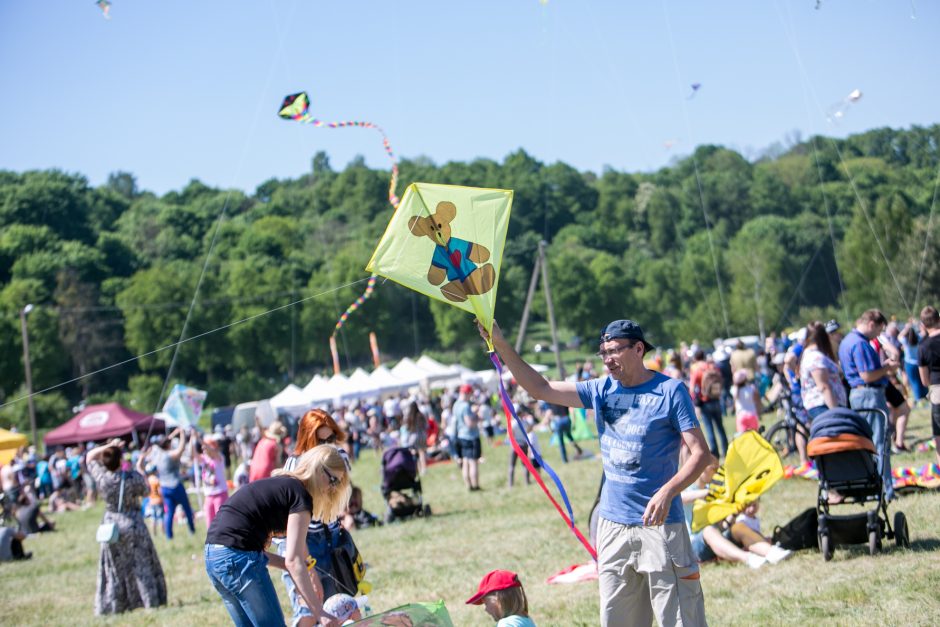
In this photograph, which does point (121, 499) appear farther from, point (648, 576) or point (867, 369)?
point (867, 369)

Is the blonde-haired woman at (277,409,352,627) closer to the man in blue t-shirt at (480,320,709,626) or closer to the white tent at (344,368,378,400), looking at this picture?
the man in blue t-shirt at (480,320,709,626)

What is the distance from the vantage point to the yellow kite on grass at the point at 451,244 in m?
4.86

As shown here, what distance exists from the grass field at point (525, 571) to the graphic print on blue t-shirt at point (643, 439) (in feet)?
6.31

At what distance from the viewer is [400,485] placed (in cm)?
1338

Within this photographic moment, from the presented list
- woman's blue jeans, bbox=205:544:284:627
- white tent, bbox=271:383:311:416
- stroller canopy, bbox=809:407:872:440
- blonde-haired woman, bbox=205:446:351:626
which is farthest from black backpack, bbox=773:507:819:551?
white tent, bbox=271:383:311:416

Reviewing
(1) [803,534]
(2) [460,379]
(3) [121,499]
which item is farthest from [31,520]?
(2) [460,379]

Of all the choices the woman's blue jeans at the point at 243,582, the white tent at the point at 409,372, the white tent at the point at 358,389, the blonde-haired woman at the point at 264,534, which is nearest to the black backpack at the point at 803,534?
the blonde-haired woman at the point at 264,534

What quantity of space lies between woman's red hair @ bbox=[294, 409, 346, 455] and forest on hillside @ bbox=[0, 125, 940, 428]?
155 feet

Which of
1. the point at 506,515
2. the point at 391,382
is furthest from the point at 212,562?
the point at 391,382

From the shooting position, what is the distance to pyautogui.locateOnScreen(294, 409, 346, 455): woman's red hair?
227 inches

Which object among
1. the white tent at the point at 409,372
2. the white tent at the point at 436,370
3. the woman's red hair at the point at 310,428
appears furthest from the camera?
the white tent at the point at 436,370

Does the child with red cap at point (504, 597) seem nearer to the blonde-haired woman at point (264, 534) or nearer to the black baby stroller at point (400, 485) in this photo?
the blonde-haired woman at point (264, 534)

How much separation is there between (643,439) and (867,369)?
4.87m

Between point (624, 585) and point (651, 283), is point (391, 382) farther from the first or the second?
point (651, 283)
